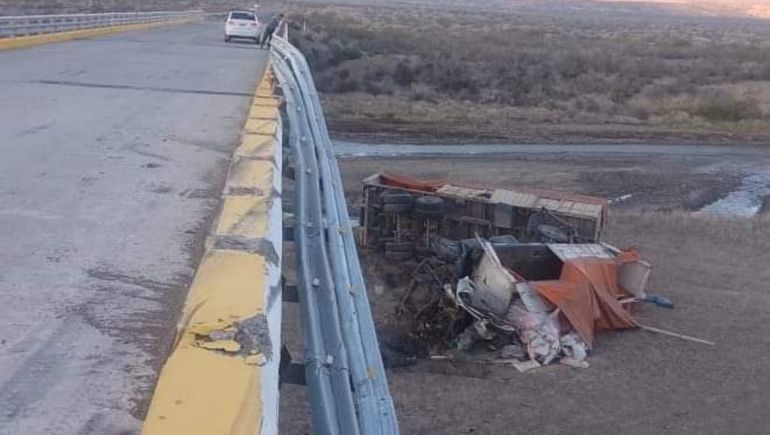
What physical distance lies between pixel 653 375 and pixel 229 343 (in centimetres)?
1209

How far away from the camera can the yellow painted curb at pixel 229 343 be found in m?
2.90

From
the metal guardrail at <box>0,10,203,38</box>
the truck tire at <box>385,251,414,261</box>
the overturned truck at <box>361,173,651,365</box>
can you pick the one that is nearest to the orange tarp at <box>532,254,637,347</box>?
the overturned truck at <box>361,173,651,365</box>

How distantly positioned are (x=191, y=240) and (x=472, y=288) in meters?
10.7

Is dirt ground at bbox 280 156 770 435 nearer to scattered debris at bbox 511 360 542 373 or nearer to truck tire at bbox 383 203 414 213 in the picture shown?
scattered debris at bbox 511 360 542 373

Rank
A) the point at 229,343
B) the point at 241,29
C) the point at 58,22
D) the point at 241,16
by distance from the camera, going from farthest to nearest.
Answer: the point at 241,16 < the point at 241,29 < the point at 58,22 < the point at 229,343

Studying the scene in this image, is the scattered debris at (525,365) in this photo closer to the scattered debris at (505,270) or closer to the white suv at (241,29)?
the scattered debris at (505,270)

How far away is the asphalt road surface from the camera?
12.1ft

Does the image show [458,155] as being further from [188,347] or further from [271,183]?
[188,347]

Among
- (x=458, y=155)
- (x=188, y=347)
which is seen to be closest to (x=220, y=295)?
(x=188, y=347)

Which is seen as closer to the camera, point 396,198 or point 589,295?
point 589,295

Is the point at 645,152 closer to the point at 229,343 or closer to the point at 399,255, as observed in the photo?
the point at 399,255

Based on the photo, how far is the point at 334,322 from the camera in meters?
4.63

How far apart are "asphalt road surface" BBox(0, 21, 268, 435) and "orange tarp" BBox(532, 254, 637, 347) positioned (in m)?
5.27

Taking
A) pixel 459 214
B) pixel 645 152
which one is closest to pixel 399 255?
pixel 459 214
